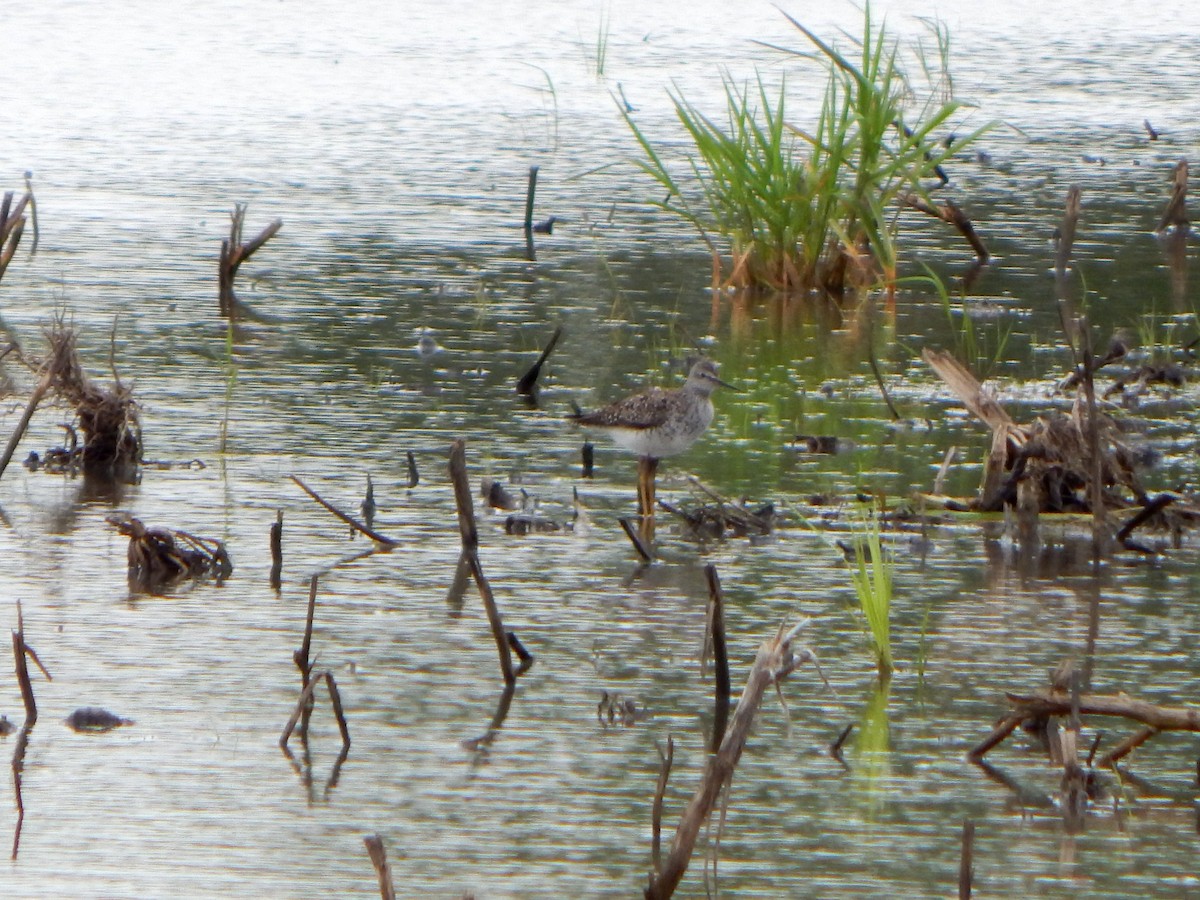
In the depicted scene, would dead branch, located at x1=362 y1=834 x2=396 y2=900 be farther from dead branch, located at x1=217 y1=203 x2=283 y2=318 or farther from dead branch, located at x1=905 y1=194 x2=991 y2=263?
dead branch, located at x1=905 y1=194 x2=991 y2=263

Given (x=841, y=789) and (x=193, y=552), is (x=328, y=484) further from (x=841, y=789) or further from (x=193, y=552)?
(x=841, y=789)

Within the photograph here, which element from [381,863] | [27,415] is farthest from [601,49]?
[381,863]

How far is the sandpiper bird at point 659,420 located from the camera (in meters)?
8.48

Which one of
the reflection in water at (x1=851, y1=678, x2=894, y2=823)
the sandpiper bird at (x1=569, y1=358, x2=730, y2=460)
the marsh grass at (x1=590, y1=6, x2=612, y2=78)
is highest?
the sandpiper bird at (x1=569, y1=358, x2=730, y2=460)

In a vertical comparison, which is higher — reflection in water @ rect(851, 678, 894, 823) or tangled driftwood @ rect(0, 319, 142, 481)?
reflection in water @ rect(851, 678, 894, 823)

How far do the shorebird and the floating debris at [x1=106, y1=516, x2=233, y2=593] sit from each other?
65.3 inches

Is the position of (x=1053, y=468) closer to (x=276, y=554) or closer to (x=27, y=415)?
(x=276, y=554)

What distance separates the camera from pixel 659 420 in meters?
8.48

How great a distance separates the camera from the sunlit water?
544 centimetres

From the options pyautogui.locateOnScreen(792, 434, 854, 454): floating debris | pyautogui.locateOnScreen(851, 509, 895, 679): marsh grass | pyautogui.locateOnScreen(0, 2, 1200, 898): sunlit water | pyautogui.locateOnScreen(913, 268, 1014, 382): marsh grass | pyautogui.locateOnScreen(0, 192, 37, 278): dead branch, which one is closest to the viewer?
pyautogui.locateOnScreen(0, 2, 1200, 898): sunlit water

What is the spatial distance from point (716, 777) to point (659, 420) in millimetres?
3939

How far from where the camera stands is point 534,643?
6945mm

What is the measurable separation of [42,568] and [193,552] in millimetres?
531

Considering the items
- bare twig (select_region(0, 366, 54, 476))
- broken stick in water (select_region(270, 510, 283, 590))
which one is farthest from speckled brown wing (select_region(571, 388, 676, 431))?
bare twig (select_region(0, 366, 54, 476))
